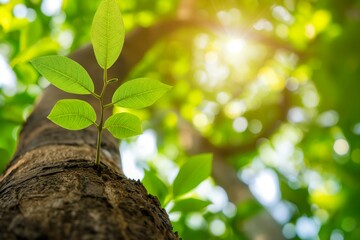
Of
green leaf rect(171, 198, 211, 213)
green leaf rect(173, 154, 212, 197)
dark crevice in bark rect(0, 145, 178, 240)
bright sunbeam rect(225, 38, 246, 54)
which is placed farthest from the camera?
bright sunbeam rect(225, 38, 246, 54)

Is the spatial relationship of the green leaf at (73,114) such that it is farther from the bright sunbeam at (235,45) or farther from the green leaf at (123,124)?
the bright sunbeam at (235,45)

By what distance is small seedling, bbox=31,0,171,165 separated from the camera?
552 mm

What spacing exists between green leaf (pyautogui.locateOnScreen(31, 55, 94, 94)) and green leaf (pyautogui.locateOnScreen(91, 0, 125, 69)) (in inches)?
1.7

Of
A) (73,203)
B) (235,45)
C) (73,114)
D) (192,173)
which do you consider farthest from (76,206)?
(235,45)

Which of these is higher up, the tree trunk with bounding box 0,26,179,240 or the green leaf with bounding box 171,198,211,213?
the green leaf with bounding box 171,198,211,213

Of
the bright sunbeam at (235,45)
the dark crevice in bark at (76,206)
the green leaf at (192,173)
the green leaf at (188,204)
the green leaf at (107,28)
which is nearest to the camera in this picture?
the dark crevice in bark at (76,206)

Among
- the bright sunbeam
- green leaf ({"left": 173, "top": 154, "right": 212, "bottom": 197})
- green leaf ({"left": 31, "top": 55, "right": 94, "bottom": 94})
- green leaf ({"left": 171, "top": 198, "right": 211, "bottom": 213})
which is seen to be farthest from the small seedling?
the bright sunbeam

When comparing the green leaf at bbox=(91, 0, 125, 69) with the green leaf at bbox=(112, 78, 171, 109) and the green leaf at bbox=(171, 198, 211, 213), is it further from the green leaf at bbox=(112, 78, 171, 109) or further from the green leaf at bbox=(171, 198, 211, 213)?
the green leaf at bbox=(171, 198, 211, 213)

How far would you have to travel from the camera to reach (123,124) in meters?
0.61

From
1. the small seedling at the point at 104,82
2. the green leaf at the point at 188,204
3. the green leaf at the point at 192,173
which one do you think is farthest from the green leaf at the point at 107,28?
the green leaf at the point at 188,204

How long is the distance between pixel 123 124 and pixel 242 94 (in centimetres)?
336

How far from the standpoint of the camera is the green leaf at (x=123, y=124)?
0.60m

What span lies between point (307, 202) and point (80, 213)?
6.28 ft

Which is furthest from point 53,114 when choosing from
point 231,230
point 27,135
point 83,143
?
point 231,230
